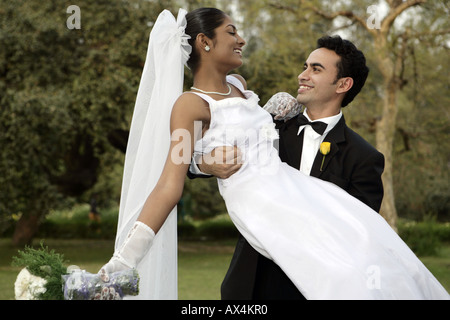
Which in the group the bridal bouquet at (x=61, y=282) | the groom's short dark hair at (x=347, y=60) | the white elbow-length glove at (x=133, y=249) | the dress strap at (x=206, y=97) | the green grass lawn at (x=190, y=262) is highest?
the groom's short dark hair at (x=347, y=60)

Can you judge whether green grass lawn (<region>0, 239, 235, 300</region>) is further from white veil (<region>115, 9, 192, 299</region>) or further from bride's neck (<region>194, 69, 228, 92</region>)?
bride's neck (<region>194, 69, 228, 92</region>)

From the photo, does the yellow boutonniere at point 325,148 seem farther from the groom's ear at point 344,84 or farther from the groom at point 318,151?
the groom's ear at point 344,84

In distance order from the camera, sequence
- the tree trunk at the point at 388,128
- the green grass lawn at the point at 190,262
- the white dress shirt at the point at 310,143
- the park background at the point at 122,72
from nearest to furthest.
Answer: the white dress shirt at the point at 310,143 < the green grass lawn at the point at 190,262 < the park background at the point at 122,72 < the tree trunk at the point at 388,128

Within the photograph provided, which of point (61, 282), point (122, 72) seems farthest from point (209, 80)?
point (122, 72)

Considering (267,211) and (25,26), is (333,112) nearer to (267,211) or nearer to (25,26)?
(267,211)

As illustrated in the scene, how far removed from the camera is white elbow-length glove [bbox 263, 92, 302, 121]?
336 cm

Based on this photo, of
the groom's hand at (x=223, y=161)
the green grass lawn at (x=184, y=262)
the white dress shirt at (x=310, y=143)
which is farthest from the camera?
the green grass lawn at (x=184, y=262)

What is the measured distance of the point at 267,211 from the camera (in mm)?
2725

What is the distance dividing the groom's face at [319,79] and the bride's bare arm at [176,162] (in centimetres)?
69

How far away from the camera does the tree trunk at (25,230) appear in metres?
18.8

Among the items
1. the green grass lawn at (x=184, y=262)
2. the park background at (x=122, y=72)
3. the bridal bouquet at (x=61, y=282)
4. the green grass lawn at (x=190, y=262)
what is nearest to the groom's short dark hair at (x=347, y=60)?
the bridal bouquet at (x=61, y=282)

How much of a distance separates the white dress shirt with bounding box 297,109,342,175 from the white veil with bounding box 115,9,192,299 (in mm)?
735

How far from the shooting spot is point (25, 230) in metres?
19.1

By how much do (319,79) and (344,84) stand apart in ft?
0.56
